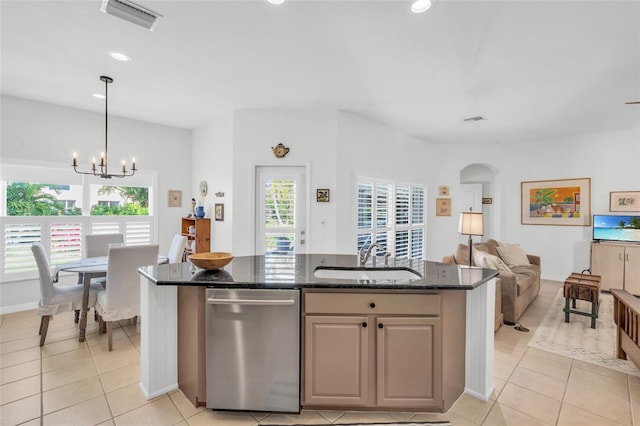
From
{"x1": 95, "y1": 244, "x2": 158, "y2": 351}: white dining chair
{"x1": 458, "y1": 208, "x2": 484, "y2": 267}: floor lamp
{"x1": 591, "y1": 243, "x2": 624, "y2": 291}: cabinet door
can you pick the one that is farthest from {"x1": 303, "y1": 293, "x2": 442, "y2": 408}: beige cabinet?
{"x1": 591, "y1": 243, "x2": 624, "y2": 291}: cabinet door

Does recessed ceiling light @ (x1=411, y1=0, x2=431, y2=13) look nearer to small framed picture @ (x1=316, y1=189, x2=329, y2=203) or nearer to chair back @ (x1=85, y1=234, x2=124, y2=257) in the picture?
small framed picture @ (x1=316, y1=189, x2=329, y2=203)

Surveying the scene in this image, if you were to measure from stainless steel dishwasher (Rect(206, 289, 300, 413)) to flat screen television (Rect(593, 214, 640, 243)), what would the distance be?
581 cm

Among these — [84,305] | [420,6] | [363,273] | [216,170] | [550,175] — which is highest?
[420,6]

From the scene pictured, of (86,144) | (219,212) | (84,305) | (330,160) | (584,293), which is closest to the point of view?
(84,305)

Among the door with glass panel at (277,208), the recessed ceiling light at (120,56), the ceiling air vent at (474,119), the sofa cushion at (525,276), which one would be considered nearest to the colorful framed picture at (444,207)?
the sofa cushion at (525,276)

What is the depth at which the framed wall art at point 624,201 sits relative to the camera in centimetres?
506

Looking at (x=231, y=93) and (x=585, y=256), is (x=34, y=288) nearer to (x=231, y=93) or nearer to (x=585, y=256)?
→ (x=231, y=93)

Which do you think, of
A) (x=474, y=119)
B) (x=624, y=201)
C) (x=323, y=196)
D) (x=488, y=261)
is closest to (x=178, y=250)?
(x=323, y=196)

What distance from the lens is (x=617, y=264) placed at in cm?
490

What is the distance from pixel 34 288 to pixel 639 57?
7.28 m

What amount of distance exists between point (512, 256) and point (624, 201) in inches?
87.8

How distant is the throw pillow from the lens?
4859 millimetres

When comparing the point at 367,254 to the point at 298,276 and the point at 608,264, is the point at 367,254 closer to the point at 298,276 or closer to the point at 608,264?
the point at 298,276

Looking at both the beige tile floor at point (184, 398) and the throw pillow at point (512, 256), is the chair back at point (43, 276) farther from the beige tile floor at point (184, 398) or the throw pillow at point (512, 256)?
the throw pillow at point (512, 256)
